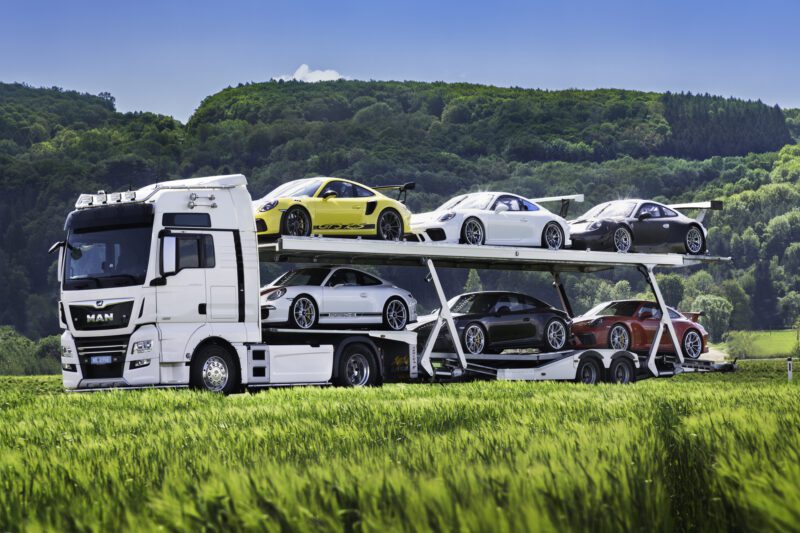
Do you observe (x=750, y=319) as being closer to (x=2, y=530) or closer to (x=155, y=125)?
(x=155, y=125)

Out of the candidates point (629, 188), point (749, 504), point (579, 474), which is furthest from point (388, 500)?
point (629, 188)

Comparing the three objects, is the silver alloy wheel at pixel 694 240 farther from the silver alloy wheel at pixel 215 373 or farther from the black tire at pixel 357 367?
the silver alloy wheel at pixel 215 373

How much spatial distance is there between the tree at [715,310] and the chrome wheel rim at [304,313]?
13181cm

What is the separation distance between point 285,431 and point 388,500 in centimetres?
524

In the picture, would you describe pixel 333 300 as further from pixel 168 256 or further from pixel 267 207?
pixel 168 256

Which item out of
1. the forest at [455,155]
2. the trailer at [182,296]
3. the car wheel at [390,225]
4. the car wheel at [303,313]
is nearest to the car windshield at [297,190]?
the trailer at [182,296]

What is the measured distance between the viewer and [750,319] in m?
160

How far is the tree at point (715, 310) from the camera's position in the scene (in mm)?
146750

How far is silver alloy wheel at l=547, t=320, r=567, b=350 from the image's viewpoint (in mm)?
22969

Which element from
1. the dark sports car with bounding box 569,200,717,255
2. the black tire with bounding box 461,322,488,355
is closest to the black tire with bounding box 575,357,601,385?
the black tire with bounding box 461,322,488,355

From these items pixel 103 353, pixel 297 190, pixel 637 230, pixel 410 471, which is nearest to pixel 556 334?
pixel 637 230

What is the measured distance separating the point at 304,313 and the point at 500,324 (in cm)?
475

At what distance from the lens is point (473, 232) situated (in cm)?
2208

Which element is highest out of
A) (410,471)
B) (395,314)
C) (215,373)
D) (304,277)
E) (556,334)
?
(304,277)
